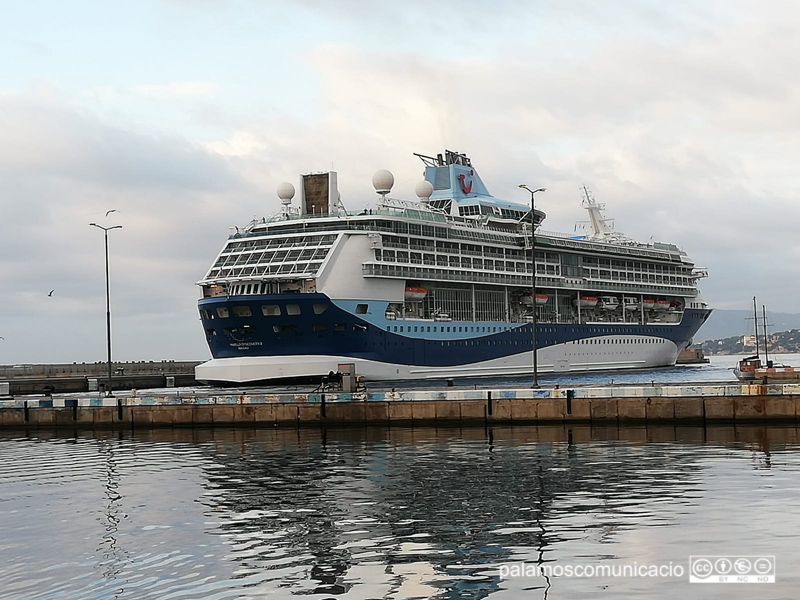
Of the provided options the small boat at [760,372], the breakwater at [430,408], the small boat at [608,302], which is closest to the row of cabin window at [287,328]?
the breakwater at [430,408]

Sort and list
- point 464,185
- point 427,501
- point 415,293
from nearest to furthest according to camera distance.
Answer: point 427,501 < point 415,293 < point 464,185

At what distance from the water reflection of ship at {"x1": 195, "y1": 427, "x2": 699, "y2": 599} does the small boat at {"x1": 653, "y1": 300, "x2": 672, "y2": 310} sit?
2653 inches

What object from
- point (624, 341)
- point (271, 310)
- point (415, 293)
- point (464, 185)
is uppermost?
point (464, 185)

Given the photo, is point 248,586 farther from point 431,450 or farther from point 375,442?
point 375,442

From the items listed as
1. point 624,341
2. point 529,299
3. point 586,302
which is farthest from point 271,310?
point 624,341

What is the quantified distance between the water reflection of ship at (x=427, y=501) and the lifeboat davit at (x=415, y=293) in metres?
35.1

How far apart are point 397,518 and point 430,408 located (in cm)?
2182

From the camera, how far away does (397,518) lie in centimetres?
1894

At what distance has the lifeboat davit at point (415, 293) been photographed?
2718 inches

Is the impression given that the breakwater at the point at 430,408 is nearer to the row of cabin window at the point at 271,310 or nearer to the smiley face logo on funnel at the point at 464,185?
the row of cabin window at the point at 271,310

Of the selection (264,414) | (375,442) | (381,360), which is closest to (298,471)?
(375,442)

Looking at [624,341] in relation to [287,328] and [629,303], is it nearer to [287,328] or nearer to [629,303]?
[629,303]

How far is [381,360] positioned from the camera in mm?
64625

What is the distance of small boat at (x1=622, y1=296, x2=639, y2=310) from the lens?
9394 centimetres
